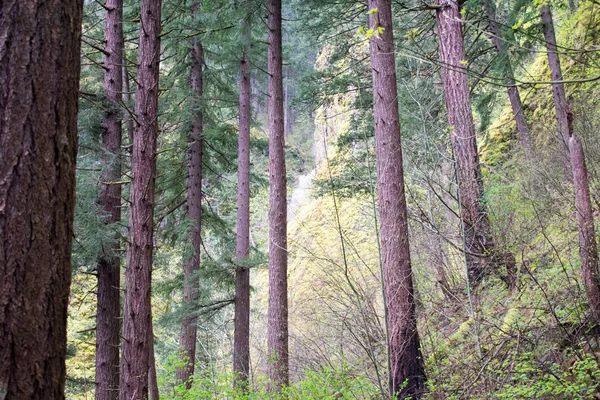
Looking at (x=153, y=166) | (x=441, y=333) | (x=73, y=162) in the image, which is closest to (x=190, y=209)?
(x=153, y=166)

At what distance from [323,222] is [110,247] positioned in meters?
3.12

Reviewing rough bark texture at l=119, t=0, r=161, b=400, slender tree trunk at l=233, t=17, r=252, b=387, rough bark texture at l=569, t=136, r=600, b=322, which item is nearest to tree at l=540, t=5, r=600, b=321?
rough bark texture at l=569, t=136, r=600, b=322

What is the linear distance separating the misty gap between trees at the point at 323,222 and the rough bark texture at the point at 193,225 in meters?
0.05

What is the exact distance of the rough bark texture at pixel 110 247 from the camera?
23.0ft

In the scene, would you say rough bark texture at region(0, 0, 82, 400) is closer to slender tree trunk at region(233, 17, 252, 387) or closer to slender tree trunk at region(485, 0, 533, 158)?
slender tree trunk at region(233, 17, 252, 387)

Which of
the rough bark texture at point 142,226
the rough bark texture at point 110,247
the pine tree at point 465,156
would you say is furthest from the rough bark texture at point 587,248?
the rough bark texture at point 110,247

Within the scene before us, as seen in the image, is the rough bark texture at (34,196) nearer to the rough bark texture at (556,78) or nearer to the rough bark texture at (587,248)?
the rough bark texture at (587,248)

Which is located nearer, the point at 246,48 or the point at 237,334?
the point at 237,334

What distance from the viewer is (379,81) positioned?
7203 mm

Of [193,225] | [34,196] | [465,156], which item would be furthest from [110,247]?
[34,196]

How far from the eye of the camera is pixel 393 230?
6523 millimetres

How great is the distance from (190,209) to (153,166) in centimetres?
544

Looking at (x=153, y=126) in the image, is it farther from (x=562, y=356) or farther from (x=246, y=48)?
(x=246, y=48)

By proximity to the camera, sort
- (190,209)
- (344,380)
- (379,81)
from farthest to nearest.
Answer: (190,209)
(379,81)
(344,380)
